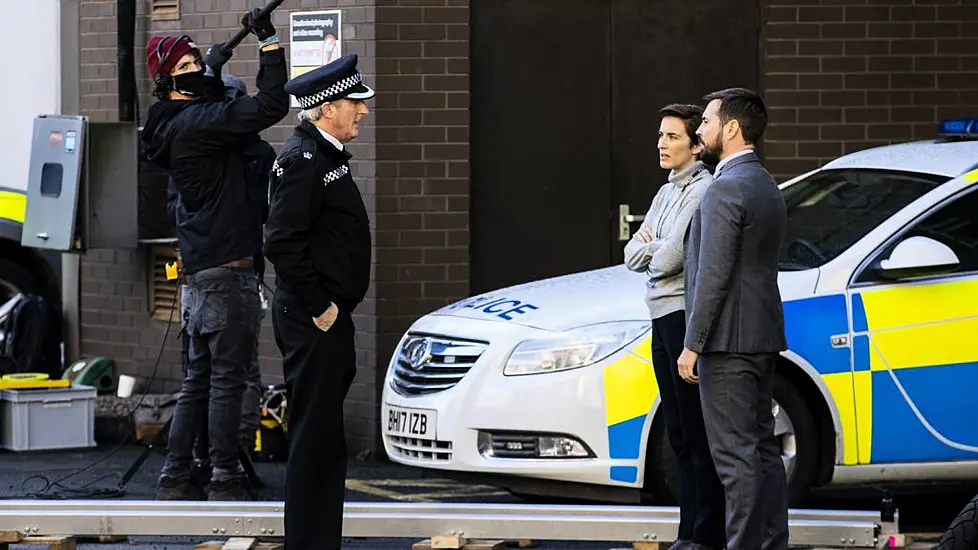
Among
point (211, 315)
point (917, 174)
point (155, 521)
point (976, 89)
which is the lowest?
point (155, 521)

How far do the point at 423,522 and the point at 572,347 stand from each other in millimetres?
1320

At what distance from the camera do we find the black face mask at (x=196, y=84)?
8.39m

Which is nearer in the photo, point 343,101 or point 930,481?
point 343,101

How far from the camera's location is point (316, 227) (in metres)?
6.50

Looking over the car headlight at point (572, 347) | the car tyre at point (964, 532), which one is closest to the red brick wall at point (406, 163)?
the car headlight at point (572, 347)

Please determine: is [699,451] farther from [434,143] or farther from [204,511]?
[434,143]

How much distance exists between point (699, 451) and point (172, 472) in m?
2.86

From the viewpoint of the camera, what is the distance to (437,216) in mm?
10727

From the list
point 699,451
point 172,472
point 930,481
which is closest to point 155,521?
point 172,472

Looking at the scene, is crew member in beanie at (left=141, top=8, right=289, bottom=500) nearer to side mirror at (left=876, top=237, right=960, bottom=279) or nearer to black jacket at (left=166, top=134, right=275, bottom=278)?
black jacket at (left=166, top=134, right=275, bottom=278)

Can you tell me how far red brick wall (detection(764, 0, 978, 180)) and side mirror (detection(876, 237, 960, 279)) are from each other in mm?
3021

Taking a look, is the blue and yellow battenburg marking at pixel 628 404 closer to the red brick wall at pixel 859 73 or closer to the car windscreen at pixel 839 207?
the car windscreen at pixel 839 207

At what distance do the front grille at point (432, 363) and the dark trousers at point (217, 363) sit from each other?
29.3 inches

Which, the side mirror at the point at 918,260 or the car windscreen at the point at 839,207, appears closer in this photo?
the side mirror at the point at 918,260
